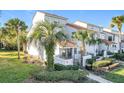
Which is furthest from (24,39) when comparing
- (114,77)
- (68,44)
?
(114,77)

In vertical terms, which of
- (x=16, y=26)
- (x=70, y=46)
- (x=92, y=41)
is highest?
(x=16, y=26)

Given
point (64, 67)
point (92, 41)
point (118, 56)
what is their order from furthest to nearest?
point (118, 56) < point (92, 41) < point (64, 67)

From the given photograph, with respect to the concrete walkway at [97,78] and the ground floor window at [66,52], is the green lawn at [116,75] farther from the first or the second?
the ground floor window at [66,52]

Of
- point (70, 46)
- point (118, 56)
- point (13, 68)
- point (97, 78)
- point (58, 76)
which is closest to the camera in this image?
point (58, 76)

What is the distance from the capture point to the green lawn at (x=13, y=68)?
770 cm

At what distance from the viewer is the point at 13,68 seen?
792cm

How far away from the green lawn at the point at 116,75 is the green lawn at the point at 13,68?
8.13 ft

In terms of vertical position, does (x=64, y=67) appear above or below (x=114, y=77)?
above

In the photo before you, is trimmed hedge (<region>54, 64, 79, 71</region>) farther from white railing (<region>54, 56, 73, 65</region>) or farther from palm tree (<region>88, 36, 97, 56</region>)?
palm tree (<region>88, 36, 97, 56</region>)

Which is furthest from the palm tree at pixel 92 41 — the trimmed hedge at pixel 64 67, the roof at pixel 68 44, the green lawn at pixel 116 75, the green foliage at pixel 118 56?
the green lawn at pixel 116 75

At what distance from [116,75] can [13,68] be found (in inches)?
139

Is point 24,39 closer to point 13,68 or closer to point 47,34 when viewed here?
point 47,34

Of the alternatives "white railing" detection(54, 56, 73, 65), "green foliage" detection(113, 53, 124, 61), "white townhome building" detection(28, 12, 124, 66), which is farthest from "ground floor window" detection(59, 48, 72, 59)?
"green foliage" detection(113, 53, 124, 61)

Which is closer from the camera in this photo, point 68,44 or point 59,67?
point 59,67
